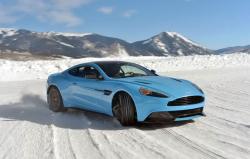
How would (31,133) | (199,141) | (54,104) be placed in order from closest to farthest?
(199,141)
(31,133)
(54,104)

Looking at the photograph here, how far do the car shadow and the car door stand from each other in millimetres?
298

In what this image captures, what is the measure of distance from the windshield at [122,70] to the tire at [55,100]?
5.14 ft

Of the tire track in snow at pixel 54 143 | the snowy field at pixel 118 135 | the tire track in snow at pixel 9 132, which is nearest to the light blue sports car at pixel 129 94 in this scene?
the snowy field at pixel 118 135

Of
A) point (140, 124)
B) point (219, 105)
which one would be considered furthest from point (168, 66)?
point (140, 124)

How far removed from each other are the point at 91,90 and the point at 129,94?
4.30ft

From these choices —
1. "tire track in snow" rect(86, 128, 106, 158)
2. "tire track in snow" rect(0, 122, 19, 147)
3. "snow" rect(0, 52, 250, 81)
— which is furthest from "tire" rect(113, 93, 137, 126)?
"snow" rect(0, 52, 250, 81)

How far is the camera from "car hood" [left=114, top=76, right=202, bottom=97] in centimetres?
702

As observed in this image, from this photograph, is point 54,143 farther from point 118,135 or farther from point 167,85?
point 167,85

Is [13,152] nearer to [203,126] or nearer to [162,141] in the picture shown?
[162,141]

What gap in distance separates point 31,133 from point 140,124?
209 centimetres

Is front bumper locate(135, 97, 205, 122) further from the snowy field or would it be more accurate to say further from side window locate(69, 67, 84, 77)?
side window locate(69, 67, 84, 77)

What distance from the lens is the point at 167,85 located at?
287 inches

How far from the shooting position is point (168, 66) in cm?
2889

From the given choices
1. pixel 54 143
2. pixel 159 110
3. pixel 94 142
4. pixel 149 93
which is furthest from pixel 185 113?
pixel 54 143
